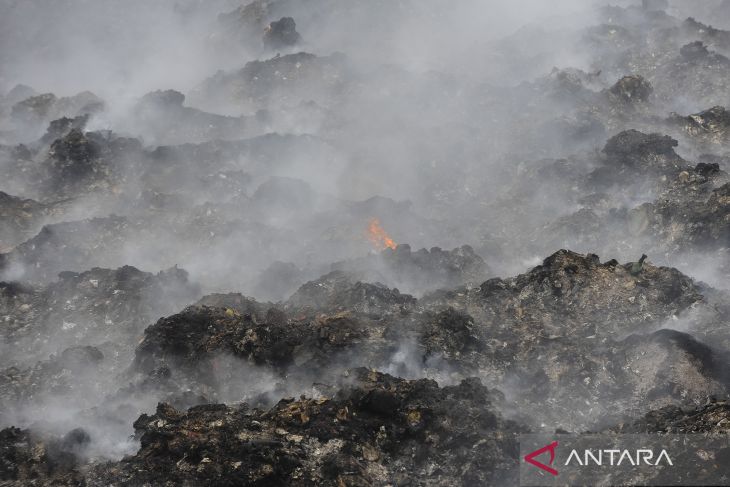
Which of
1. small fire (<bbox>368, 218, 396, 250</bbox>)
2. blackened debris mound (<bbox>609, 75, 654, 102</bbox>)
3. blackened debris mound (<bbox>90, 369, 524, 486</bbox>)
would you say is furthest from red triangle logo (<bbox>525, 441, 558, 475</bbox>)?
blackened debris mound (<bbox>609, 75, 654, 102</bbox>)

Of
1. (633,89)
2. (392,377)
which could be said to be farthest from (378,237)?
(633,89)

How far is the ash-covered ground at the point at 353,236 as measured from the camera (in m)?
10.2

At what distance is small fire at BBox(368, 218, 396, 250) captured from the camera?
68.2ft

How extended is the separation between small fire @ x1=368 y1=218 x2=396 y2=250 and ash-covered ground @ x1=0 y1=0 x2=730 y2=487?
113 mm

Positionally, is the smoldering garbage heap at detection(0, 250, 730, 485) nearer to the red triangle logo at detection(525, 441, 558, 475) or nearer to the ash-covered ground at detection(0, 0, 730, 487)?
the ash-covered ground at detection(0, 0, 730, 487)

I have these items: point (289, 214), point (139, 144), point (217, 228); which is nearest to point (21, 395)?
point (217, 228)

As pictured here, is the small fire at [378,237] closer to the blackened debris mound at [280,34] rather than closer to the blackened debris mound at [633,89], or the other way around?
the blackened debris mound at [633,89]

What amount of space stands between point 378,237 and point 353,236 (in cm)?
89

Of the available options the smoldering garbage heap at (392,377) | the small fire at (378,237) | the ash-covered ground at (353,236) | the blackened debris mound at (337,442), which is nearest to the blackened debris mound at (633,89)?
the ash-covered ground at (353,236)

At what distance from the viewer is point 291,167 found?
24812 millimetres

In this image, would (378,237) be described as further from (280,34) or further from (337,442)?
(280,34)

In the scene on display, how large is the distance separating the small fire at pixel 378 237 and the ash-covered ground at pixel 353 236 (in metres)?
0.11

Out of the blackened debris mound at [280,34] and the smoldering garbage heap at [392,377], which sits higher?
the blackened debris mound at [280,34]

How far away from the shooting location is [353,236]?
21062mm
